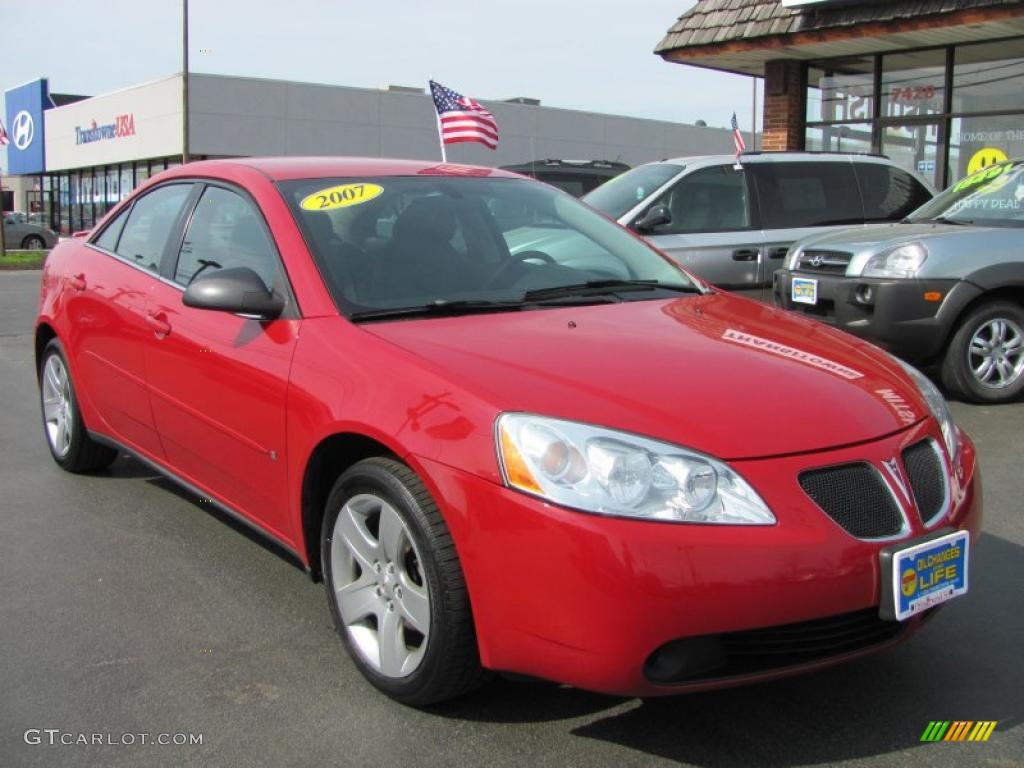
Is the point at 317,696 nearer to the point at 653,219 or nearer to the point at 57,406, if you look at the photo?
the point at 57,406

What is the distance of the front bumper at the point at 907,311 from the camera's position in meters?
6.84

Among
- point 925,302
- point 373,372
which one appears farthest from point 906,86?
point 373,372

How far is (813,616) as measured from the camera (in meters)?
2.48

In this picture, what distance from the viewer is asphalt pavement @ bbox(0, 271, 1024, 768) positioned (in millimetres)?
2713

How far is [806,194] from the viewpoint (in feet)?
31.2

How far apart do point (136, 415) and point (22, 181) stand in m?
70.0

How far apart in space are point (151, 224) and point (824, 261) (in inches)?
186

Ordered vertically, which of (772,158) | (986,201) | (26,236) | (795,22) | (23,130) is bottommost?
(986,201)

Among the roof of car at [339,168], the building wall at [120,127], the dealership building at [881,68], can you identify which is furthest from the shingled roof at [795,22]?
the building wall at [120,127]

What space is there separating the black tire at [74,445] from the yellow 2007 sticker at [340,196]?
1995 millimetres

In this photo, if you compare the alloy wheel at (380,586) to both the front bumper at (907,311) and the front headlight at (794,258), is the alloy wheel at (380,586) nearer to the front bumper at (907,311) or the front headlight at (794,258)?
the front bumper at (907,311)

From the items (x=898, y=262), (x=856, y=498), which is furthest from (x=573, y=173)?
(x=856, y=498)

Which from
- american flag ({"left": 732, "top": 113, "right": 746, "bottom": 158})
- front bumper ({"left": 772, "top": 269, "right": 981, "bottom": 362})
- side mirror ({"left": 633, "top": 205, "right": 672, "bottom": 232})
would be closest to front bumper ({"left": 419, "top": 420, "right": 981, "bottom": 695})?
front bumper ({"left": 772, "top": 269, "right": 981, "bottom": 362})

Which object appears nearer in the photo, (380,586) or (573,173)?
(380,586)
